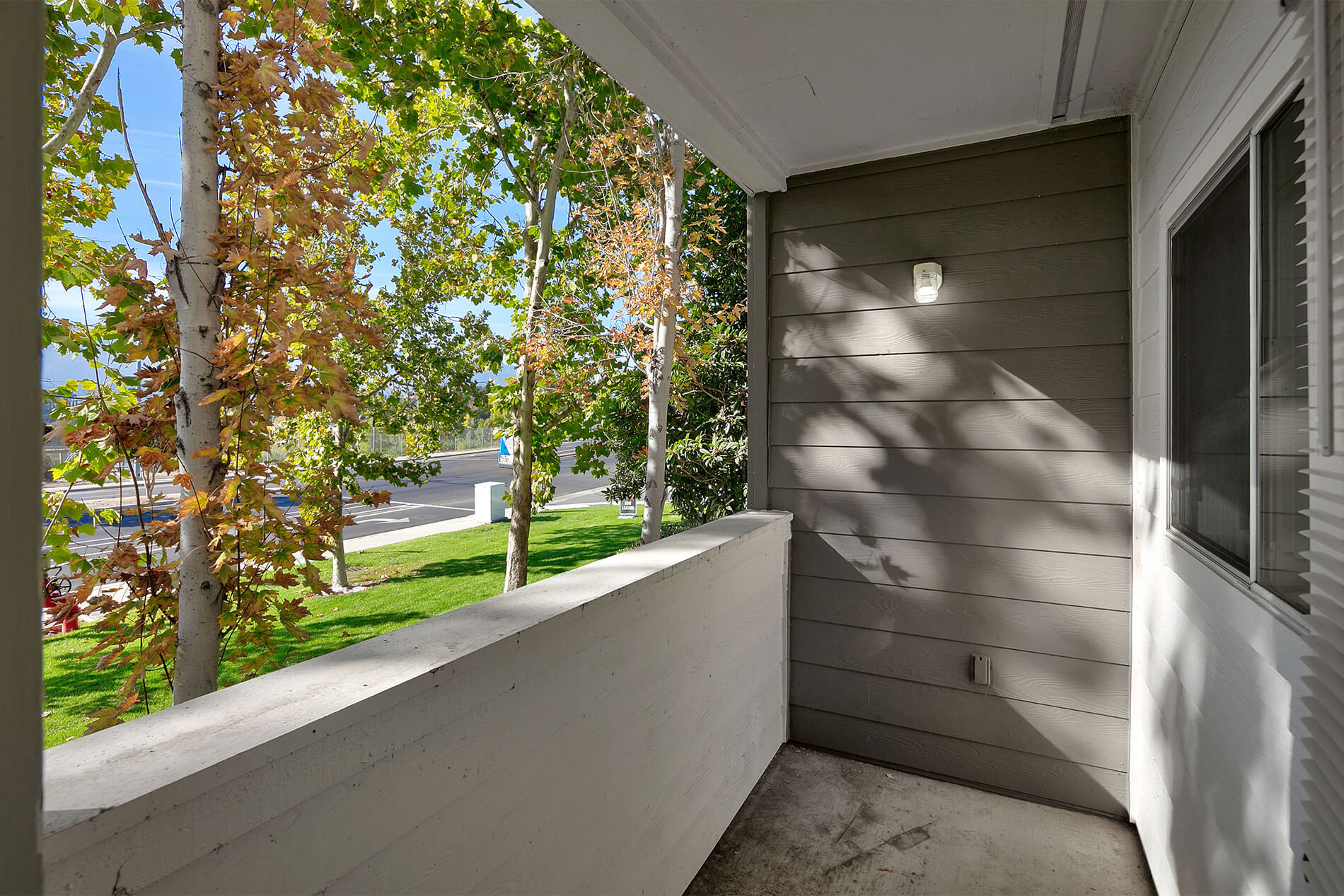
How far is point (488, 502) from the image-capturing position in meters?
13.0

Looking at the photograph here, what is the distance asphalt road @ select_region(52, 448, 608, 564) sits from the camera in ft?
37.1

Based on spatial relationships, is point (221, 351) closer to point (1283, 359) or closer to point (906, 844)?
point (1283, 359)

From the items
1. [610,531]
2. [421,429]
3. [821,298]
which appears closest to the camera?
[821,298]

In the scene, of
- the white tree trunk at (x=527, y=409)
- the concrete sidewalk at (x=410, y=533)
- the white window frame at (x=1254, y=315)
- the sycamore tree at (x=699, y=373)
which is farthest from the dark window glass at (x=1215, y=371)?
the concrete sidewalk at (x=410, y=533)

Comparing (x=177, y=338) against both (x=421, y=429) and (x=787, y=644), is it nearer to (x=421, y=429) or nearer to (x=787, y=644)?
(x=787, y=644)

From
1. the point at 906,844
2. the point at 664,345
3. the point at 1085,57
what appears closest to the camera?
the point at 1085,57

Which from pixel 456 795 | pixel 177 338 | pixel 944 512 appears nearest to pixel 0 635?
pixel 456 795

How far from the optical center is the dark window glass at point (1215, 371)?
1.25m

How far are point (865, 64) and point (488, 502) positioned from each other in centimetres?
1201

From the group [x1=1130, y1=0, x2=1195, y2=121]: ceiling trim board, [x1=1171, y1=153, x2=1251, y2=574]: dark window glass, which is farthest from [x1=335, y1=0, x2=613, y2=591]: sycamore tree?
[x1=1171, y1=153, x2=1251, y2=574]: dark window glass

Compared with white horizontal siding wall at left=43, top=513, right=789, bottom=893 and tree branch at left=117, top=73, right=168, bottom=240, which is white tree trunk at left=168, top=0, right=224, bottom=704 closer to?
tree branch at left=117, top=73, right=168, bottom=240

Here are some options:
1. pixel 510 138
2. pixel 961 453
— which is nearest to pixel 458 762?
pixel 961 453

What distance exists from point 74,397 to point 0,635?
7.11ft

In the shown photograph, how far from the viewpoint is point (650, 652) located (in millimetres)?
1606
